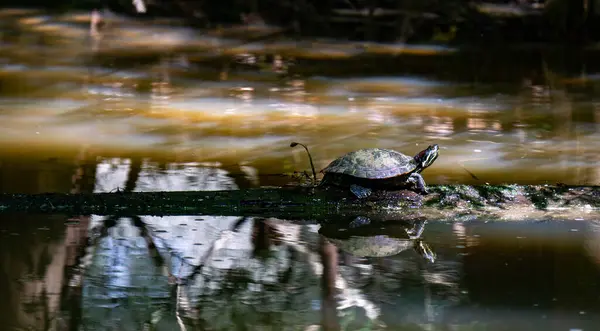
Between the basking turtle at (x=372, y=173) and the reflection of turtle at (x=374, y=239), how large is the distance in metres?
0.21

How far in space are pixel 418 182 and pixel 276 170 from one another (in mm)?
1909

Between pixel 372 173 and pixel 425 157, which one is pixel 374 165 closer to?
pixel 372 173

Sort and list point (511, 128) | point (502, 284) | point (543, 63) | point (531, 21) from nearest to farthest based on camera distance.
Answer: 1. point (502, 284)
2. point (511, 128)
3. point (543, 63)
4. point (531, 21)

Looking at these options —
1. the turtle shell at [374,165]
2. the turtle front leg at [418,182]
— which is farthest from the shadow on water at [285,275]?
the turtle shell at [374,165]

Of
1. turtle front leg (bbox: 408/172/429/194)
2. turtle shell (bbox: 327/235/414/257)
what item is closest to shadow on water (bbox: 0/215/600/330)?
turtle shell (bbox: 327/235/414/257)

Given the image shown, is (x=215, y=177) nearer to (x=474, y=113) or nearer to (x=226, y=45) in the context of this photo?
(x=474, y=113)

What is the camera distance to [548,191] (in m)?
6.10

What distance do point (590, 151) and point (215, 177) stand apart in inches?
135

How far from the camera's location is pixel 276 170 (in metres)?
7.74

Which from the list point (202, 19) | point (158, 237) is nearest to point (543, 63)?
point (202, 19)

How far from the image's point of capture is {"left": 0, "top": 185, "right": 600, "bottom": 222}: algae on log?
597 centimetres

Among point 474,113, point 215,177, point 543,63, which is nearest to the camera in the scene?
point 215,177

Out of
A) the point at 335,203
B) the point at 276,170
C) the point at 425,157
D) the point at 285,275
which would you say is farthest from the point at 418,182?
the point at 276,170

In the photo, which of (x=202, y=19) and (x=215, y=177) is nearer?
(x=215, y=177)
